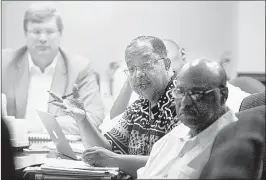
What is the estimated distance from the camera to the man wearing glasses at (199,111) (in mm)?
1345

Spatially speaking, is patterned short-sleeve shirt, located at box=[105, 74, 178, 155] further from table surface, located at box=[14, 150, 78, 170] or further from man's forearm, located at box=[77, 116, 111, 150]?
table surface, located at box=[14, 150, 78, 170]

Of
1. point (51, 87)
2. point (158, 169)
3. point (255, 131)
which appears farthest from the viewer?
point (51, 87)

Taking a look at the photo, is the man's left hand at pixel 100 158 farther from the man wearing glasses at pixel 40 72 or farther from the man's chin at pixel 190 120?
the man wearing glasses at pixel 40 72

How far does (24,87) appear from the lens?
2561 millimetres

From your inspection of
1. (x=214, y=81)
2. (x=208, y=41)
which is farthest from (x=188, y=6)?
(x=214, y=81)

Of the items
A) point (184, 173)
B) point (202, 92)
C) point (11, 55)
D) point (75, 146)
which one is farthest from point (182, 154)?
point (11, 55)

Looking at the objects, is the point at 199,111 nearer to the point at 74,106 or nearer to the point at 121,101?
the point at 74,106

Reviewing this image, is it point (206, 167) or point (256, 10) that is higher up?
point (256, 10)

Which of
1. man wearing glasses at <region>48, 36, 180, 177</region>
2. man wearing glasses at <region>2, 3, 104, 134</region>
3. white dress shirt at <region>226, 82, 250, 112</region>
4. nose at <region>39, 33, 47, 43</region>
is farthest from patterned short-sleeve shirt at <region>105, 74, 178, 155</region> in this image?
nose at <region>39, 33, 47, 43</region>

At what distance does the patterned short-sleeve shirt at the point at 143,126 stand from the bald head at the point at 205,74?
1.41 ft

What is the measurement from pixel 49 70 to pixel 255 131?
158 cm

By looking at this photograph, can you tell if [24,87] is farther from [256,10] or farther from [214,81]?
[256,10]

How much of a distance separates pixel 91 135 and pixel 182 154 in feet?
2.18

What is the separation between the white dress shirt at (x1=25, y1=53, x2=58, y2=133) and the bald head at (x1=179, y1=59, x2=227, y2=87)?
125 centimetres
